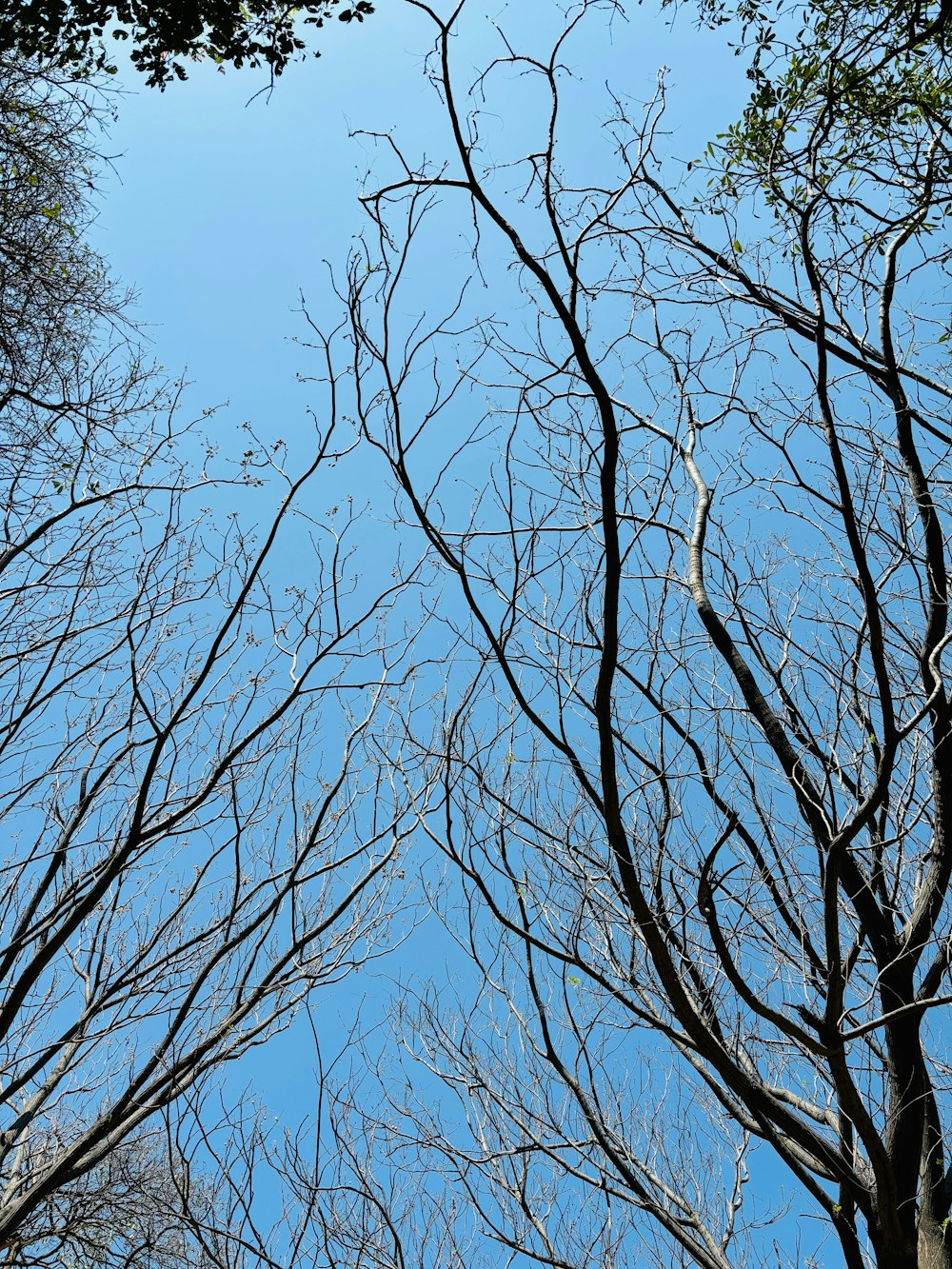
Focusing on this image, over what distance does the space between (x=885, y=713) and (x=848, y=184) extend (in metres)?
2.91

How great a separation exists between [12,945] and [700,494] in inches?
139

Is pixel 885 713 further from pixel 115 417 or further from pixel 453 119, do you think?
pixel 115 417

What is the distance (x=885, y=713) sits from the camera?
329 cm

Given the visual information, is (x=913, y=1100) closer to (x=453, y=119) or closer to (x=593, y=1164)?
(x=593, y=1164)

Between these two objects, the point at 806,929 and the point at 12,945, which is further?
the point at 806,929

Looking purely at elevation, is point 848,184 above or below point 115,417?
above

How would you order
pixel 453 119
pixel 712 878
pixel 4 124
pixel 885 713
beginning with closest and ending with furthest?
1. pixel 453 119
2. pixel 712 878
3. pixel 885 713
4. pixel 4 124

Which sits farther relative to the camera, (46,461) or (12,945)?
(46,461)

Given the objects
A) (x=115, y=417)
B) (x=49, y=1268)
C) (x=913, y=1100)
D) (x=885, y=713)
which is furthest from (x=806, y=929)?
(x=115, y=417)

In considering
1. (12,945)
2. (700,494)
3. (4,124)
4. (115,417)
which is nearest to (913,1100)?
(700,494)

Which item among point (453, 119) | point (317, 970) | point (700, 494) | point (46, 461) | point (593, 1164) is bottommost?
point (593, 1164)

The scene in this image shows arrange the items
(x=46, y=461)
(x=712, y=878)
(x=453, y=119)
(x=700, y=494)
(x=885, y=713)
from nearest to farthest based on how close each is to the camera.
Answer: (x=453, y=119)
(x=712, y=878)
(x=885, y=713)
(x=700, y=494)
(x=46, y=461)

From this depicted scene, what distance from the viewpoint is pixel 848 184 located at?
181 inches

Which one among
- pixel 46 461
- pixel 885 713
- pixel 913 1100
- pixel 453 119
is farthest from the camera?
pixel 46 461
